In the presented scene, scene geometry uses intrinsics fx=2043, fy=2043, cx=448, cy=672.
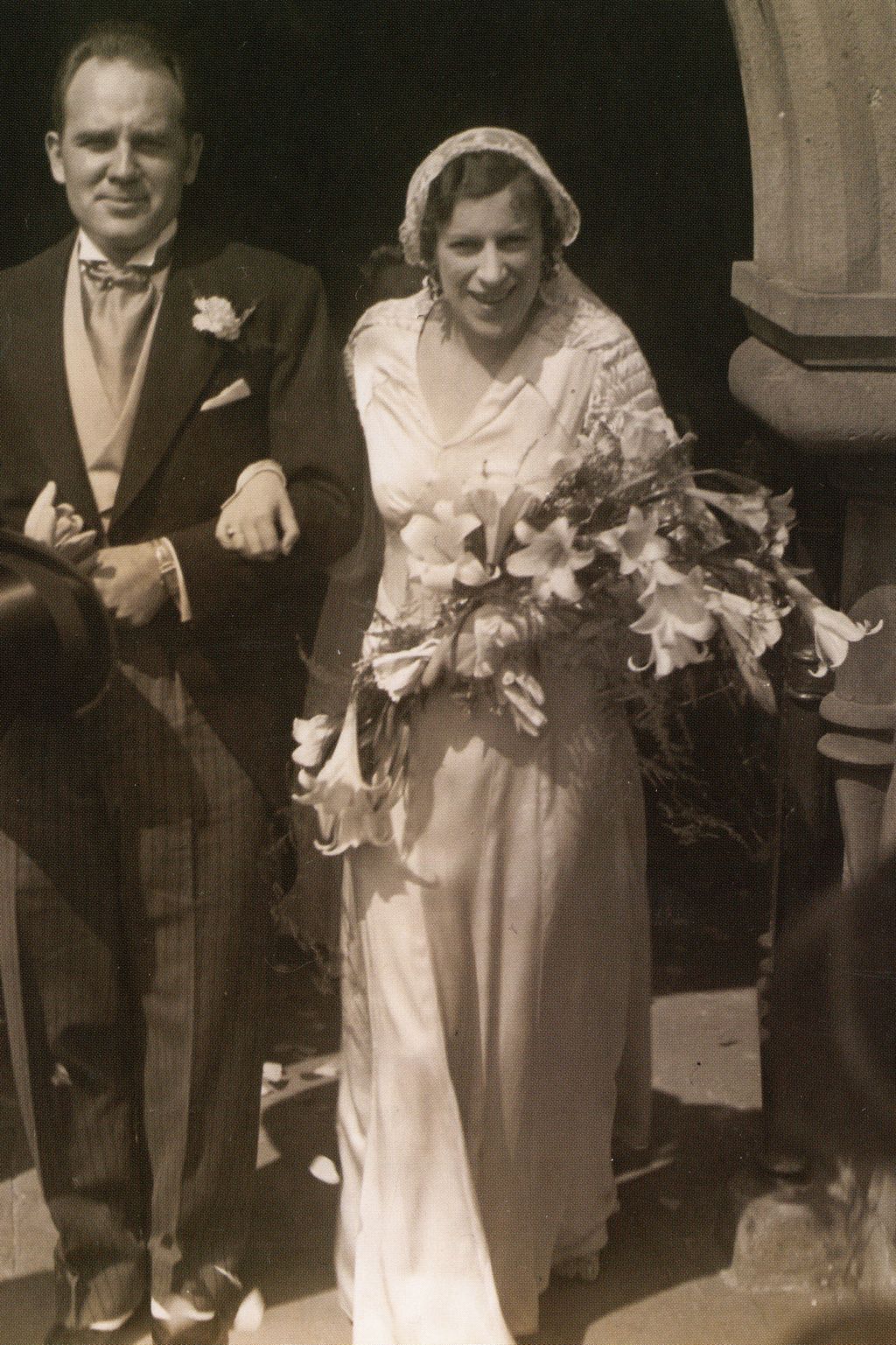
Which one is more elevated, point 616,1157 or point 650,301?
point 650,301

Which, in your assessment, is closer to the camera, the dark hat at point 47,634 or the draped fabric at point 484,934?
the dark hat at point 47,634

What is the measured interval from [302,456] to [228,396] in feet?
0.62

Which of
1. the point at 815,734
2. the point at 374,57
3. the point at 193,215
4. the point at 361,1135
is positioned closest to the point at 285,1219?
the point at 361,1135

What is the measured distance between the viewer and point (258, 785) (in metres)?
4.30

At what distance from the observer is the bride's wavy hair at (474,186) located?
3889 millimetres

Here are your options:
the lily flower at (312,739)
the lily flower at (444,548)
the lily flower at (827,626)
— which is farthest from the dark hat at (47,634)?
the lily flower at (827,626)

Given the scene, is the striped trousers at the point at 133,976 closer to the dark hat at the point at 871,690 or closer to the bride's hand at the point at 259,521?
the bride's hand at the point at 259,521

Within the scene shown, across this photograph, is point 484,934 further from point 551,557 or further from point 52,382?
point 52,382

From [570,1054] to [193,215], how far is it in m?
1.91

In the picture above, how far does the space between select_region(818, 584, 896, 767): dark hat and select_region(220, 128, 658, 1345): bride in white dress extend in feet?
1.54

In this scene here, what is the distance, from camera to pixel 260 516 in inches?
161

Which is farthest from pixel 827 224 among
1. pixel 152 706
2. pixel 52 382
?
pixel 152 706

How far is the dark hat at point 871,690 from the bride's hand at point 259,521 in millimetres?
1191

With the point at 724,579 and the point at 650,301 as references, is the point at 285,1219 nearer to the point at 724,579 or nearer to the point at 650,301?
the point at 724,579
